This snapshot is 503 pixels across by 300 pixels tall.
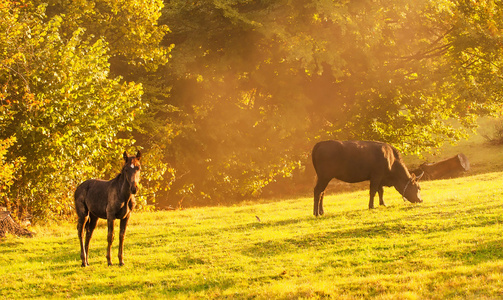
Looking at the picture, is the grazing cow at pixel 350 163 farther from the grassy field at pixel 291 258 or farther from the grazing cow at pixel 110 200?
the grazing cow at pixel 110 200

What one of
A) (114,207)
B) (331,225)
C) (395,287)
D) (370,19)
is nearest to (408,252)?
(395,287)

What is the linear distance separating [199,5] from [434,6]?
46.6 feet

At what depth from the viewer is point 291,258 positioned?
15.3m

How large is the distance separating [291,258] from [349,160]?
8.01 m

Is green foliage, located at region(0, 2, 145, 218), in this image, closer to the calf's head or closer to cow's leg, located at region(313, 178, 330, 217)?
the calf's head

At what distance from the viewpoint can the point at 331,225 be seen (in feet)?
63.5

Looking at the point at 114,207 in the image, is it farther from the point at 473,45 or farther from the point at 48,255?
the point at 473,45

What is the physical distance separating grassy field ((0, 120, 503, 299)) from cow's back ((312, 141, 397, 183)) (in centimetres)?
157

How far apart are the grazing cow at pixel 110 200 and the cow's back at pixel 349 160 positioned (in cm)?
980

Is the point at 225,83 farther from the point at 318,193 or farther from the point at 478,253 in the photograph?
the point at 478,253

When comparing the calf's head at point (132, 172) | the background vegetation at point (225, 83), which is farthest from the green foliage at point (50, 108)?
the calf's head at point (132, 172)

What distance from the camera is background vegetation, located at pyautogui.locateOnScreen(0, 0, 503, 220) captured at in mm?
22453

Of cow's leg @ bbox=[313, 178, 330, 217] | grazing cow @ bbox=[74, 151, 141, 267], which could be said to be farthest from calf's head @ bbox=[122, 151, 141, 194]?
cow's leg @ bbox=[313, 178, 330, 217]

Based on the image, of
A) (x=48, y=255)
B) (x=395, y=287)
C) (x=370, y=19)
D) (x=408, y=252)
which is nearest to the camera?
(x=395, y=287)
